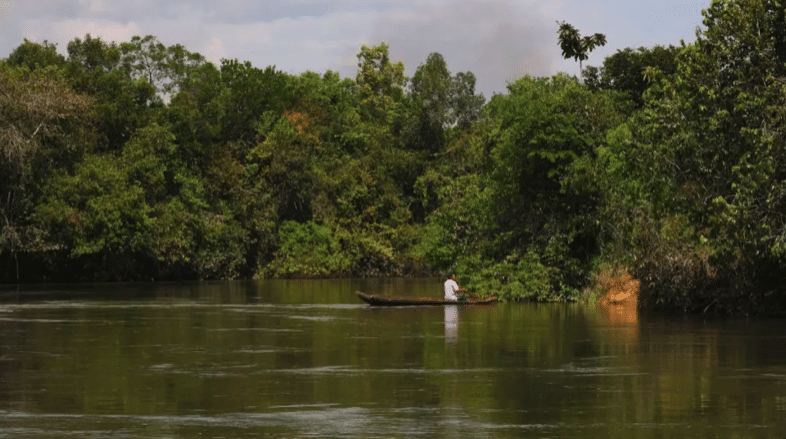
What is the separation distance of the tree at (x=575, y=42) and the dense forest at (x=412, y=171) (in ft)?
1.31

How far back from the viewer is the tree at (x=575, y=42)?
76500 millimetres

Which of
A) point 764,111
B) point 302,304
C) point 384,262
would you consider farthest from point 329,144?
point 764,111

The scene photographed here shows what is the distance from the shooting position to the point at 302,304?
49406 mm

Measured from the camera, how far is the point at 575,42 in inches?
3027

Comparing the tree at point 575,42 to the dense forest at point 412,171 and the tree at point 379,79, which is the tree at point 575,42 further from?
the tree at point 379,79

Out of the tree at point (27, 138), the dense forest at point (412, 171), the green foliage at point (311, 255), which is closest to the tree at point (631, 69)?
the dense forest at point (412, 171)

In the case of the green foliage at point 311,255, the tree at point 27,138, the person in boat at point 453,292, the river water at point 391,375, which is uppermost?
the tree at point 27,138

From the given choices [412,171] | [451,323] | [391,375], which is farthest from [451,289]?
[412,171]

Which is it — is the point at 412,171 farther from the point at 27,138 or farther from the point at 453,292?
the point at 453,292

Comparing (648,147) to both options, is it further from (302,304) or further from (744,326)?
(302,304)

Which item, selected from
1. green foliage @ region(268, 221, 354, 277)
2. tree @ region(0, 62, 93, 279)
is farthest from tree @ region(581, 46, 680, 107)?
tree @ region(0, 62, 93, 279)

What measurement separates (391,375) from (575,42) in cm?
5585

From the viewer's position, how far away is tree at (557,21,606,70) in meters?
76.5

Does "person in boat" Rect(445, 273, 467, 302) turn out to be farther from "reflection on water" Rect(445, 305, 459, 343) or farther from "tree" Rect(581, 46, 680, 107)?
"tree" Rect(581, 46, 680, 107)
